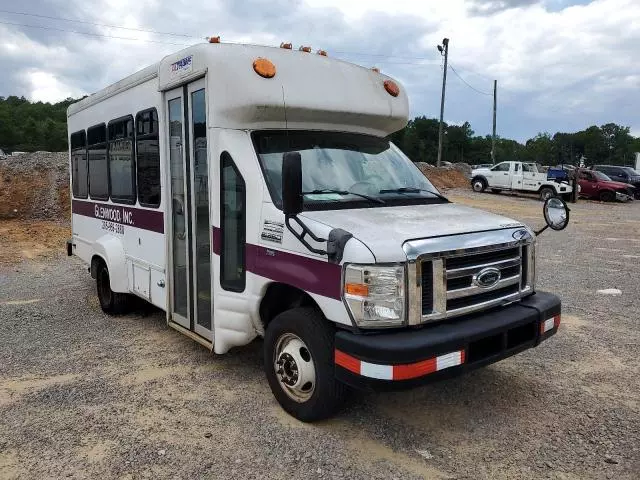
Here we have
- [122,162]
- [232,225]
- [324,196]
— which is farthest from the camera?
[122,162]

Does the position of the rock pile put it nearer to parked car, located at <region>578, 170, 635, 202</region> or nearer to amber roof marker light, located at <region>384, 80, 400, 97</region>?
amber roof marker light, located at <region>384, 80, 400, 97</region>

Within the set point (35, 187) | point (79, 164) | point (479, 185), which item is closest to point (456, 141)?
point (479, 185)

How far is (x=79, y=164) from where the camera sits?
24.8ft

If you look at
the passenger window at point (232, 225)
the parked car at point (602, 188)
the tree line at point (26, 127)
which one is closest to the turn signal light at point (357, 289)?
the passenger window at point (232, 225)

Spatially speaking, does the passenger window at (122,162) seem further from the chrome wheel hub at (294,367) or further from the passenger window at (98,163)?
the chrome wheel hub at (294,367)

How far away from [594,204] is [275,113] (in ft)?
81.2

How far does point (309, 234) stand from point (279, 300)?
93 cm

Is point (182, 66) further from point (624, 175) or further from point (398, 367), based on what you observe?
point (624, 175)

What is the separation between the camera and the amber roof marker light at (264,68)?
4248 millimetres

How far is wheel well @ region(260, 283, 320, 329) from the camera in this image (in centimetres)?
404

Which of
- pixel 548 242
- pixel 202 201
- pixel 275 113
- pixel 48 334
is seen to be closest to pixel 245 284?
pixel 202 201

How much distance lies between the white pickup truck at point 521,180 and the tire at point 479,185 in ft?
0.49

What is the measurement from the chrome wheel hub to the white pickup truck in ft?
77.7

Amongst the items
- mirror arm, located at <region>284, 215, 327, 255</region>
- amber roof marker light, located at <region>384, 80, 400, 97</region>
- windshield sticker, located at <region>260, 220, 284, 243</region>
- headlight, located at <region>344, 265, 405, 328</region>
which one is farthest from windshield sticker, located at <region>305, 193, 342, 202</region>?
amber roof marker light, located at <region>384, 80, 400, 97</region>
